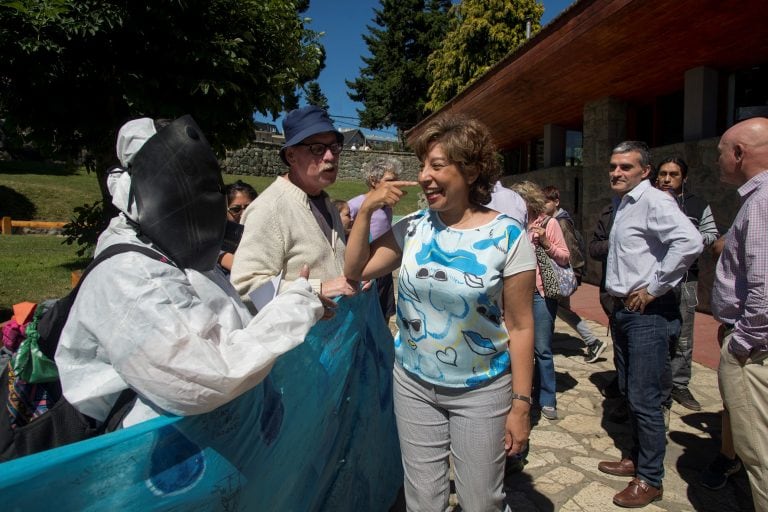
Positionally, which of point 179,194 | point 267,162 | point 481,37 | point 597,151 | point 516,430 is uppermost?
point 481,37

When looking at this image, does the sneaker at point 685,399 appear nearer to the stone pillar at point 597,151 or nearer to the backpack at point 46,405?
the backpack at point 46,405

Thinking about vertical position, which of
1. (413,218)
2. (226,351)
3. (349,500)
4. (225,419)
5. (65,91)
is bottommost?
(349,500)

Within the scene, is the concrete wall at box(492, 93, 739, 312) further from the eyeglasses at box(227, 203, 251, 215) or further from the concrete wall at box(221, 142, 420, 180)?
the concrete wall at box(221, 142, 420, 180)

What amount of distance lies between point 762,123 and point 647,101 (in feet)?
25.2

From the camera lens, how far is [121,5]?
4.93m

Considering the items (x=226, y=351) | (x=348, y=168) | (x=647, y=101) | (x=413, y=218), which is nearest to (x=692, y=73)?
(x=647, y=101)

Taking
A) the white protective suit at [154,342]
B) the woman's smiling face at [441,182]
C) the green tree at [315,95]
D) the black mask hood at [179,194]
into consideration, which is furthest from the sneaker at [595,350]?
the green tree at [315,95]

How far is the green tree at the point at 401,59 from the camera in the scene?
4216 cm

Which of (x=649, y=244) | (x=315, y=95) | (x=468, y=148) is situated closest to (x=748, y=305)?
(x=649, y=244)

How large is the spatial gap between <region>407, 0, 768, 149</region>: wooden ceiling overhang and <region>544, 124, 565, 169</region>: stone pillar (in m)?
1.77

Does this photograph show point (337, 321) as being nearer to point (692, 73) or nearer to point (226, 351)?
point (226, 351)

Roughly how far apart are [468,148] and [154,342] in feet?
4.38

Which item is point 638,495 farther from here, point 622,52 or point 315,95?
point 315,95

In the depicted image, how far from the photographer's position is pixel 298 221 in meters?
2.47
